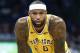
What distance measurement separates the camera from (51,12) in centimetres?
1026

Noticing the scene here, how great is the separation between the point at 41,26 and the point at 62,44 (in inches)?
12.3

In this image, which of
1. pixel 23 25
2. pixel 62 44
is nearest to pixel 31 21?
pixel 23 25

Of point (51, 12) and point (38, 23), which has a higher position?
point (51, 12)

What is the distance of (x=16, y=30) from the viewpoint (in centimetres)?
488

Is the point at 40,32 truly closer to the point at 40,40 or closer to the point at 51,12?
the point at 40,40

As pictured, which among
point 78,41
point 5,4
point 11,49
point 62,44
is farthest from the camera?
point 5,4

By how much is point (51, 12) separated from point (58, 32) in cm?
547

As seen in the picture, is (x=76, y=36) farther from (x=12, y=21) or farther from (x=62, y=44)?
(x=62, y=44)

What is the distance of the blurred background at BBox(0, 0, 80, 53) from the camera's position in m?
10.2

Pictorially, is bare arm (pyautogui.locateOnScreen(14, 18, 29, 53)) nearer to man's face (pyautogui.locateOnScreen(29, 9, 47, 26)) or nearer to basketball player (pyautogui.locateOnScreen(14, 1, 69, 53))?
basketball player (pyautogui.locateOnScreen(14, 1, 69, 53))

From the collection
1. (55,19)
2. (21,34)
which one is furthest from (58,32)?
(21,34)

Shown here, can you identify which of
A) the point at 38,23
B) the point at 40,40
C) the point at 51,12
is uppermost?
the point at 51,12

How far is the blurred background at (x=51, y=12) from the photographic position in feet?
33.6

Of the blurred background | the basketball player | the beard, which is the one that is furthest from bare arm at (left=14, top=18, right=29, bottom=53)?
the blurred background
